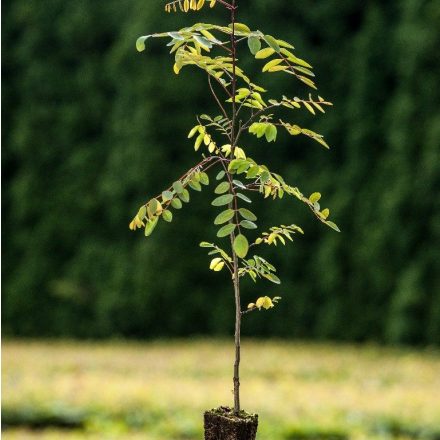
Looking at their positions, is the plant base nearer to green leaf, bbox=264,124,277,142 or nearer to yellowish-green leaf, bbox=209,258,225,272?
yellowish-green leaf, bbox=209,258,225,272

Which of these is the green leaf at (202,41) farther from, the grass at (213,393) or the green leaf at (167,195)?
the grass at (213,393)

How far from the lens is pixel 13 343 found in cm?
934

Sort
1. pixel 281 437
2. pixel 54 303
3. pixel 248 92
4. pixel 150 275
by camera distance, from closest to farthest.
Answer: pixel 248 92
pixel 281 437
pixel 150 275
pixel 54 303

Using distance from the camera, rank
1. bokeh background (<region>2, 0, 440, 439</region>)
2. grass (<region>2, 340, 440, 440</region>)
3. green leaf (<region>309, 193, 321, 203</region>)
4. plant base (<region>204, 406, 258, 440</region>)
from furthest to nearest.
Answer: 1. bokeh background (<region>2, 0, 440, 439</region>)
2. grass (<region>2, 340, 440, 440</region>)
3. green leaf (<region>309, 193, 321, 203</region>)
4. plant base (<region>204, 406, 258, 440</region>)

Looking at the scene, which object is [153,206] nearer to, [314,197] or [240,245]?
[240,245]

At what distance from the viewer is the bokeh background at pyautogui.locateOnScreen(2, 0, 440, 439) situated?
8.33 metres

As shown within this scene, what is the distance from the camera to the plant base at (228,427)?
1.77 metres

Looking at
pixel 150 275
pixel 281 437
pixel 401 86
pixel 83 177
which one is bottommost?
pixel 281 437

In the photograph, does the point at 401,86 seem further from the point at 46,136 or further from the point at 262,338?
the point at 46,136

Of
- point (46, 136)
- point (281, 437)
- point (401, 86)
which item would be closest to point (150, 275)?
point (46, 136)

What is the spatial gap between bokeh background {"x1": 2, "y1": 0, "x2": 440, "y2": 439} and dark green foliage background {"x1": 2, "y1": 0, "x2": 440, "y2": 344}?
0.02 m

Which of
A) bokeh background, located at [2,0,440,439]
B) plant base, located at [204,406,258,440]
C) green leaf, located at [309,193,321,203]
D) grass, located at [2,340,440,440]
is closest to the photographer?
plant base, located at [204,406,258,440]

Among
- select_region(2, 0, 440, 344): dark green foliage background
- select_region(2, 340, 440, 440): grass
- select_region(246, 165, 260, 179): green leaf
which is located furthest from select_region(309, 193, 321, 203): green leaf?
select_region(2, 0, 440, 344): dark green foliage background

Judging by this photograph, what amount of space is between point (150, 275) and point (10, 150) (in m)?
2.37
